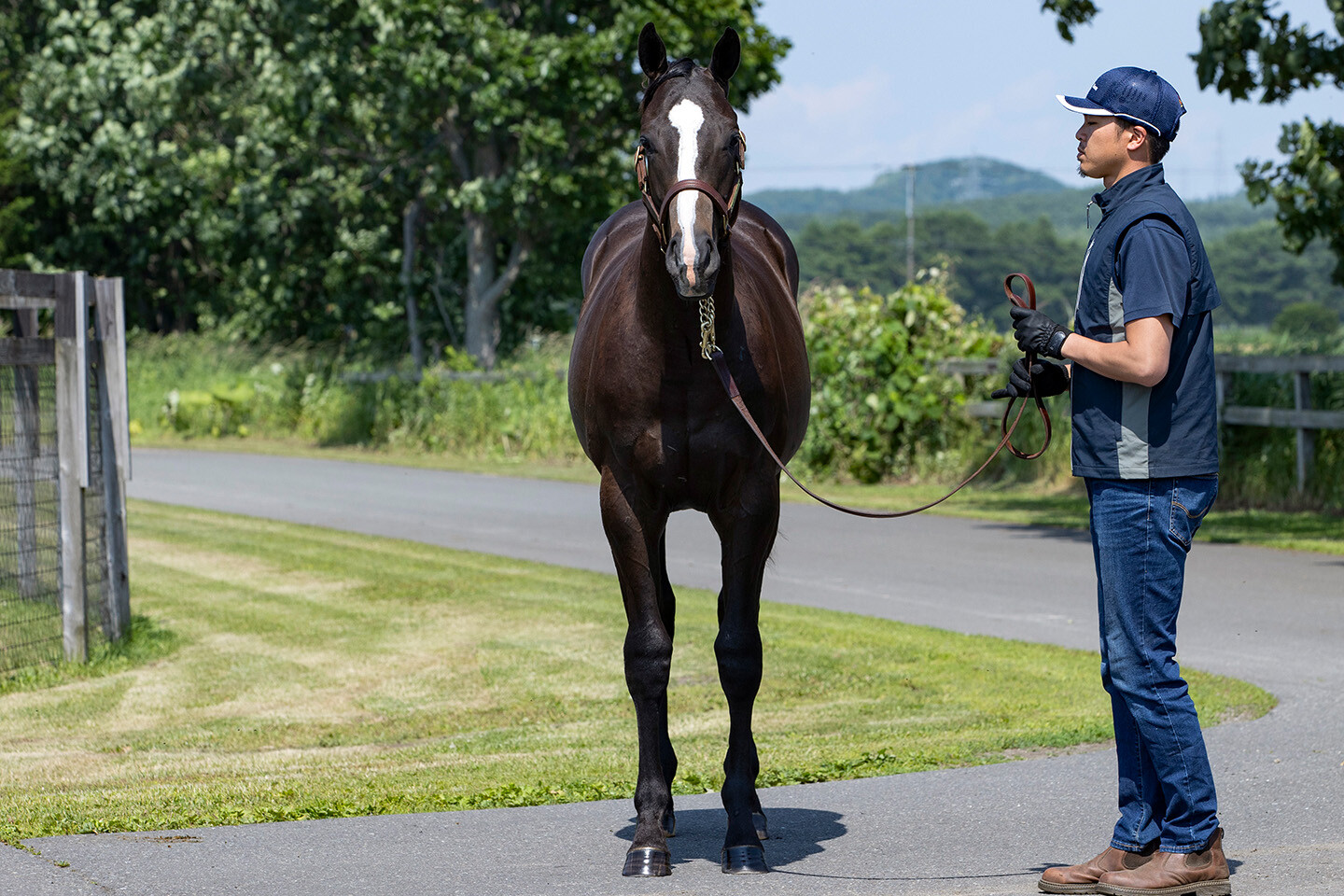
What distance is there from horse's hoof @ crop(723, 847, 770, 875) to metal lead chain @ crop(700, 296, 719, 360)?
1569 millimetres

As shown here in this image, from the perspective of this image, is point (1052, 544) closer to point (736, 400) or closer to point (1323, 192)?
point (1323, 192)

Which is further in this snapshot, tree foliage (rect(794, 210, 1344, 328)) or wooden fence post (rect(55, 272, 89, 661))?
Answer: tree foliage (rect(794, 210, 1344, 328))

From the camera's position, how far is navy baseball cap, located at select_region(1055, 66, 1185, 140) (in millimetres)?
4332

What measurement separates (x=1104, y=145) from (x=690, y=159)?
120cm

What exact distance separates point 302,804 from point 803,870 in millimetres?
2011

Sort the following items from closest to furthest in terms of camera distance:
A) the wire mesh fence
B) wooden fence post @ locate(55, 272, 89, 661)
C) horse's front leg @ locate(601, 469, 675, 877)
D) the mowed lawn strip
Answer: horse's front leg @ locate(601, 469, 675, 877)
the mowed lawn strip
wooden fence post @ locate(55, 272, 89, 661)
the wire mesh fence

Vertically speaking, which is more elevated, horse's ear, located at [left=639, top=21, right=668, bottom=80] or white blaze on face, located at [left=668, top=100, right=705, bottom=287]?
horse's ear, located at [left=639, top=21, right=668, bottom=80]

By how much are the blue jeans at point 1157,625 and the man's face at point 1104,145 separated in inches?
36.3

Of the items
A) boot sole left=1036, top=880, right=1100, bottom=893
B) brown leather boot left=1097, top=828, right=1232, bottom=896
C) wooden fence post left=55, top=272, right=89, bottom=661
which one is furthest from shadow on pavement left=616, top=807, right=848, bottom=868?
wooden fence post left=55, top=272, right=89, bottom=661

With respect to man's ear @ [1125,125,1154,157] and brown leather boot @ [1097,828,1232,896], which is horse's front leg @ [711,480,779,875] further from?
man's ear @ [1125,125,1154,157]

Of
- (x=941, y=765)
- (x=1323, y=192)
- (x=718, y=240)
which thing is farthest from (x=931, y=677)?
(x=1323, y=192)

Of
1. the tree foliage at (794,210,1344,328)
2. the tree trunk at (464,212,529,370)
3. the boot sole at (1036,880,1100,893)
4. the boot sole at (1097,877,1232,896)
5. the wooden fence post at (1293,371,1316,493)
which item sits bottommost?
the boot sole at (1036,880,1100,893)

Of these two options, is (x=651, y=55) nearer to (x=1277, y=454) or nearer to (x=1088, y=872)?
(x=1088, y=872)

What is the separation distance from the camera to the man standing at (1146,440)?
4.30 meters
